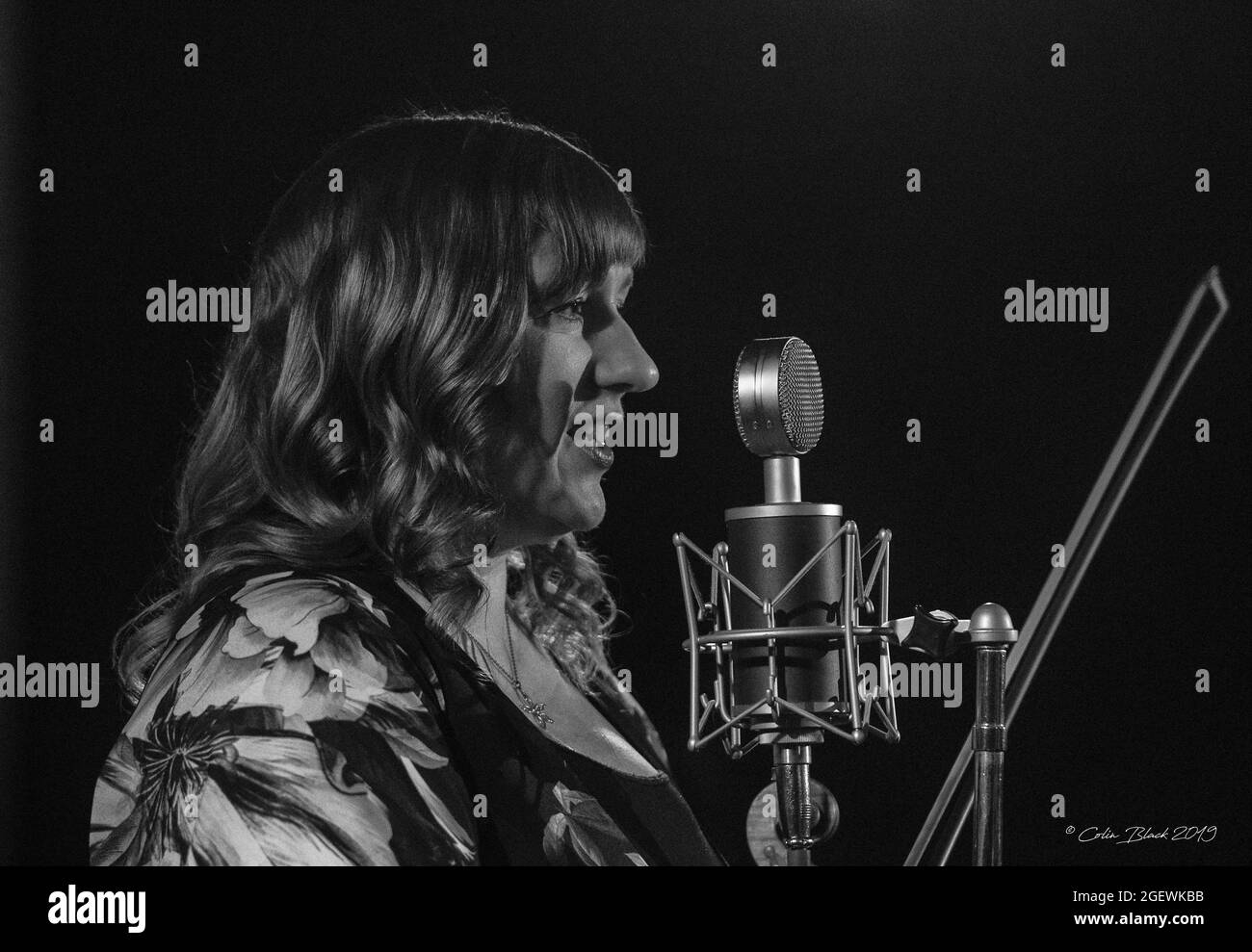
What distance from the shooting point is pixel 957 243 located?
2.03 meters

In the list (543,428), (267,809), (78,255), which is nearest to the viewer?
(267,809)

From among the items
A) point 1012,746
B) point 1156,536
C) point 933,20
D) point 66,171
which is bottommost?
point 1012,746

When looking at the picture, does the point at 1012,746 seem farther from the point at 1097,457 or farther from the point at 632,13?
the point at 632,13

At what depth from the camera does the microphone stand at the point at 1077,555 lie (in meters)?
1.91

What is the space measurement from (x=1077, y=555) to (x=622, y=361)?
0.70m

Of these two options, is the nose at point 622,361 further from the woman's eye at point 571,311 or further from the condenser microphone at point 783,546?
the condenser microphone at point 783,546

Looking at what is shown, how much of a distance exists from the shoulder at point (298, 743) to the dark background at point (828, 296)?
18.2 inches

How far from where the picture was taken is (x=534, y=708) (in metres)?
1.71

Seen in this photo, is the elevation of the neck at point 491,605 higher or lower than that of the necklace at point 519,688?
higher

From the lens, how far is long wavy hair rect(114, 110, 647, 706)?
170cm

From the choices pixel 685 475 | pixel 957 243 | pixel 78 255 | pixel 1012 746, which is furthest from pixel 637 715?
pixel 78 255

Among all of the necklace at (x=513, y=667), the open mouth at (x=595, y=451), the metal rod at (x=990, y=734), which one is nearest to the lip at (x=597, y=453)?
the open mouth at (x=595, y=451)

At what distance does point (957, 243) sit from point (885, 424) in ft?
0.93
